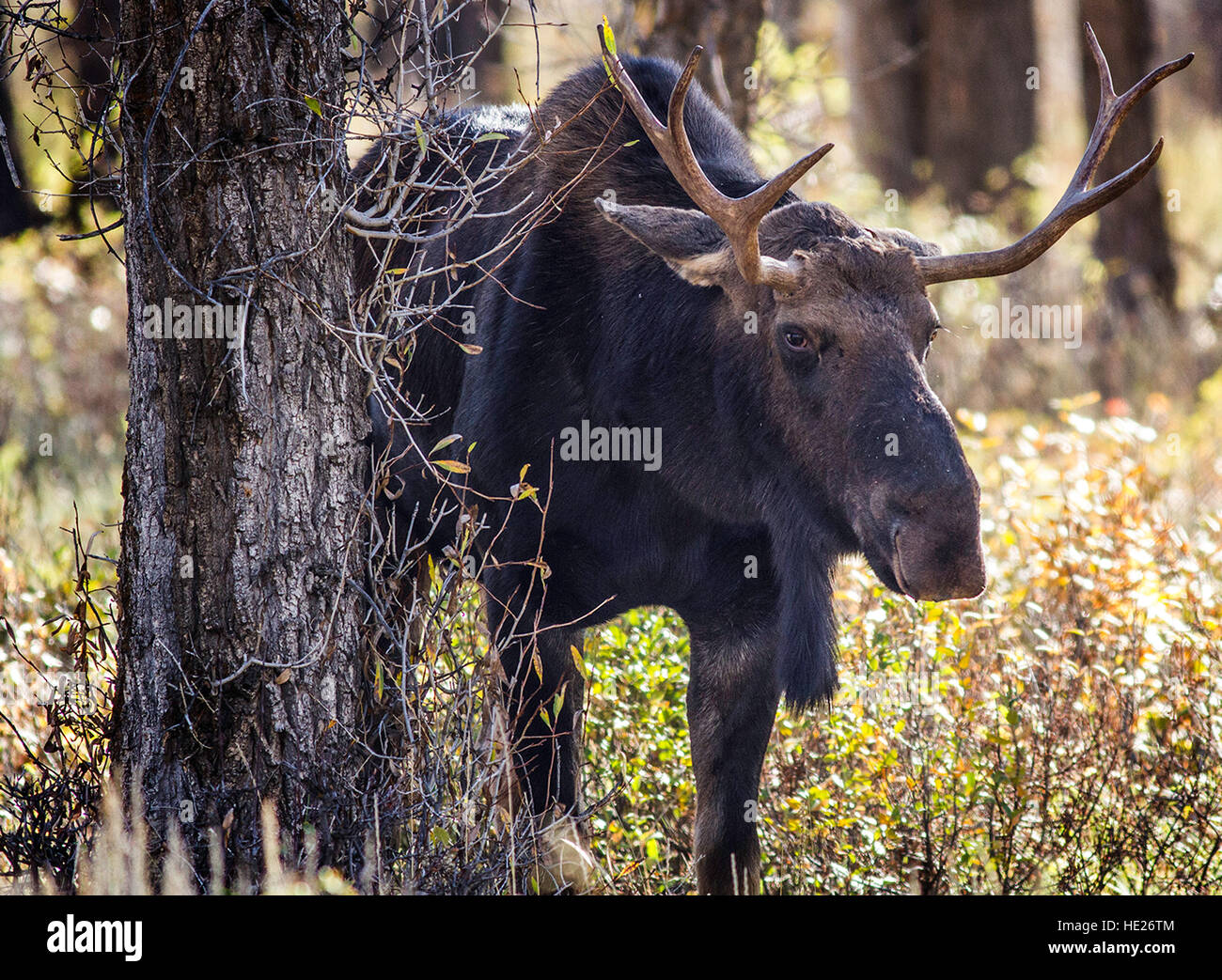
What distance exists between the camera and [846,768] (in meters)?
4.36

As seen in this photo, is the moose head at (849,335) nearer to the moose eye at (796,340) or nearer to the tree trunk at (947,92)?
the moose eye at (796,340)

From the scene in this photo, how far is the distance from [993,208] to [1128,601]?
396 inches

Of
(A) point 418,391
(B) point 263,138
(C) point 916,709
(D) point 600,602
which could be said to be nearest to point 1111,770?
(C) point 916,709

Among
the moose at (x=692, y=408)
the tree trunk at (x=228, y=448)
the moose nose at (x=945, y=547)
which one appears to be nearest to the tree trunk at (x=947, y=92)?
the moose at (x=692, y=408)

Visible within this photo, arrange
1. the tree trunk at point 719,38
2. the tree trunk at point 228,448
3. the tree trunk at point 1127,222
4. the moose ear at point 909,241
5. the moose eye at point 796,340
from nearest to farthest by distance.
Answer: the tree trunk at point 228,448 → the moose eye at point 796,340 → the moose ear at point 909,241 → the tree trunk at point 719,38 → the tree trunk at point 1127,222

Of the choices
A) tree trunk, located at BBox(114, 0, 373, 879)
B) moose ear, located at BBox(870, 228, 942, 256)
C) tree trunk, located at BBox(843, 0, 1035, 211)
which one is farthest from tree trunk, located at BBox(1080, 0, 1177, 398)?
tree trunk, located at BBox(114, 0, 373, 879)

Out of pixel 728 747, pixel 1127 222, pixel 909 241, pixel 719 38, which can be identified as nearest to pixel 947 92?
pixel 1127 222

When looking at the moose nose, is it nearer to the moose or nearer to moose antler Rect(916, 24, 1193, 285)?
the moose

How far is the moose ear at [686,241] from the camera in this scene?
379cm

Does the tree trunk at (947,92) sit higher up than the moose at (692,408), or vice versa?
the tree trunk at (947,92)

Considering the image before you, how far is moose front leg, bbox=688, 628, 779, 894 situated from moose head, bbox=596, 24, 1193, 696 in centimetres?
25

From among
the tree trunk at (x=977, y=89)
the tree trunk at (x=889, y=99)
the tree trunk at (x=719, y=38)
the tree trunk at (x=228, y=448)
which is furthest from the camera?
the tree trunk at (x=889, y=99)

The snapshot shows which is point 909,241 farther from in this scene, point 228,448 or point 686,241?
point 228,448

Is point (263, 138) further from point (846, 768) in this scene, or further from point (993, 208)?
point (993, 208)
